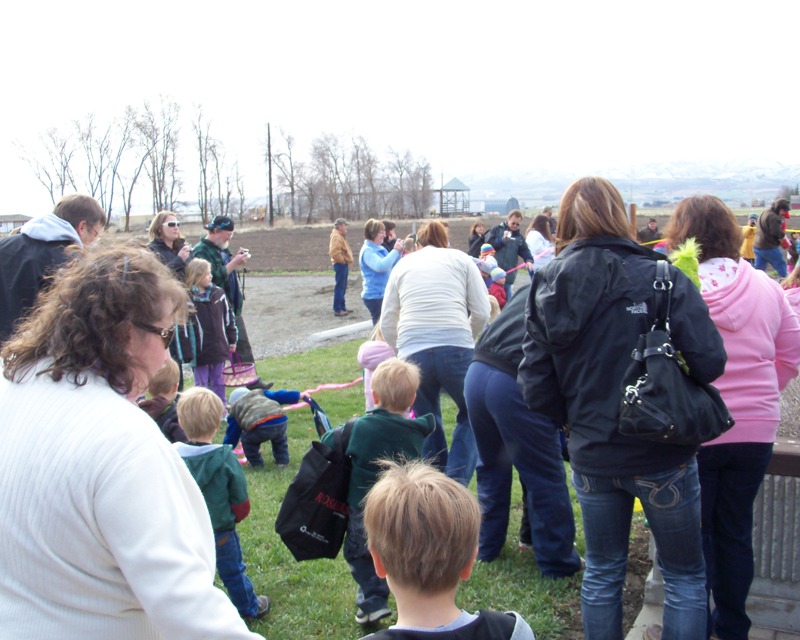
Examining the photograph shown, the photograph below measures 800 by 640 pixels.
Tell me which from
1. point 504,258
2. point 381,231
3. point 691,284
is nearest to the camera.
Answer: point 691,284

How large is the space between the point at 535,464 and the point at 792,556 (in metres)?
1.26

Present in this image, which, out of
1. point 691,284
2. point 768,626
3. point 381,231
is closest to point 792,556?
point 768,626

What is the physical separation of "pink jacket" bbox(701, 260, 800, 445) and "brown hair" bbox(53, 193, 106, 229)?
10.7ft

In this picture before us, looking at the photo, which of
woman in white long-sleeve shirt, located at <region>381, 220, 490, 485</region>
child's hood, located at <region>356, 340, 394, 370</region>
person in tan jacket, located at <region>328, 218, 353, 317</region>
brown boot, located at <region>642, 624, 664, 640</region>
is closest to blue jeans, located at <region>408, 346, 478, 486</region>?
woman in white long-sleeve shirt, located at <region>381, 220, 490, 485</region>

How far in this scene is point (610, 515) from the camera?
304 cm

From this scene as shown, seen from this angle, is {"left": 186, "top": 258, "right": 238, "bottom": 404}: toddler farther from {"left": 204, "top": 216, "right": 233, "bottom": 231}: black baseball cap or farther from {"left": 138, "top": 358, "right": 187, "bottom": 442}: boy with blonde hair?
{"left": 138, "top": 358, "right": 187, "bottom": 442}: boy with blonde hair

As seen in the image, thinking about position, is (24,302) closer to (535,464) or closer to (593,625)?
(535,464)

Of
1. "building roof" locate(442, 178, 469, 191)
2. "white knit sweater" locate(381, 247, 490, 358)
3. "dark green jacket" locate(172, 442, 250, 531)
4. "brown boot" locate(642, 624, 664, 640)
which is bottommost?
"brown boot" locate(642, 624, 664, 640)

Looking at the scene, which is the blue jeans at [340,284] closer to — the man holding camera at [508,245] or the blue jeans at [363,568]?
the man holding camera at [508,245]

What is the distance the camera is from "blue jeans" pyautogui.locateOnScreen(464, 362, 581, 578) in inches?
161

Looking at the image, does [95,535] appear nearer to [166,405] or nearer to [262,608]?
[262,608]

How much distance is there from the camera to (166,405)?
4.96m

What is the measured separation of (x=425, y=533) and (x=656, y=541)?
51.7 inches

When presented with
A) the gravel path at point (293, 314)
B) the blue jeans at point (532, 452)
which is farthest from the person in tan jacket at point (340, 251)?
the blue jeans at point (532, 452)
